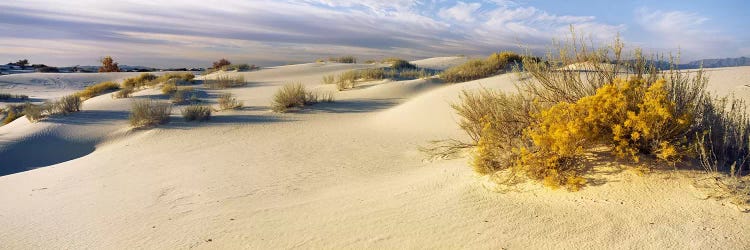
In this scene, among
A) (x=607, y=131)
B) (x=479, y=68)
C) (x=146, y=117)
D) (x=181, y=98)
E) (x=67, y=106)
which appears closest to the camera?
(x=607, y=131)

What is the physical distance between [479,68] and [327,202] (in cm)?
1320

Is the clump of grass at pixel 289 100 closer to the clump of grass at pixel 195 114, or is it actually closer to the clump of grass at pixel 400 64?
the clump of grass at pixel 195 114

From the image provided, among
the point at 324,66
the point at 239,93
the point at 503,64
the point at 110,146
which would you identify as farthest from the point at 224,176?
the point at 324,66

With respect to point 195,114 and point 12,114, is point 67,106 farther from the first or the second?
point 12,114

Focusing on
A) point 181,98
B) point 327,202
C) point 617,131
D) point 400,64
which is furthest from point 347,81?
point 617,131

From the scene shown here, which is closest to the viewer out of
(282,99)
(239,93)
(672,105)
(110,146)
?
(672,105)

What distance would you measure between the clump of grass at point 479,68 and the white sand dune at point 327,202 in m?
7.27

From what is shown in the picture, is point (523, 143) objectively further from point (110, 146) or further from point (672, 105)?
point (110, 146)

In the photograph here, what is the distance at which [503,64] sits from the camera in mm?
18250

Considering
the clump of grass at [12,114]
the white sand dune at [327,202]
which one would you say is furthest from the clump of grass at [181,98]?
the clump of grass at [12,114]

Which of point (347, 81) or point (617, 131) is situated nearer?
point (617, 131)

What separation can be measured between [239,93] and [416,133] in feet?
33.3

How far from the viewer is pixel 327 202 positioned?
464 centimetres

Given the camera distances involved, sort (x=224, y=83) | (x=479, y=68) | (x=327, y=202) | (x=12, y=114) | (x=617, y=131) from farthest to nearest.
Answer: (x=224, y=83) → (x=479, y=68) → (x=12, y=114) → (x=327, y=202) → (x=617, y=131)
